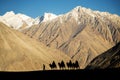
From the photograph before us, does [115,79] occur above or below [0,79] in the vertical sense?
below

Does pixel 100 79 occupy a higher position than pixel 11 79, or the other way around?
pixel 11 79

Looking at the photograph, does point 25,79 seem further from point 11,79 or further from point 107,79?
point 107,79

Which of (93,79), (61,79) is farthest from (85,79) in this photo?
(61,79)

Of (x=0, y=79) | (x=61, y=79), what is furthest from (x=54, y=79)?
(x=0, y=79)

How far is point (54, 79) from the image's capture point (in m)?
38.1

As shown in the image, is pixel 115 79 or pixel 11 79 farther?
pixel 11 79

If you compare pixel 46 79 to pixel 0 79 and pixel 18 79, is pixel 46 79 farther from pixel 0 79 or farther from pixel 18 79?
pixel 0 79

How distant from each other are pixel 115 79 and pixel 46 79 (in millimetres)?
10905

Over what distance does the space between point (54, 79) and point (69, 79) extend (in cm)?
237

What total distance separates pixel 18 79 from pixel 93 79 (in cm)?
1222

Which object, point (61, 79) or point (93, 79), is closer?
point (93, 79)

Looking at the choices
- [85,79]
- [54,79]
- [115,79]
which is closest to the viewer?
[115,79]

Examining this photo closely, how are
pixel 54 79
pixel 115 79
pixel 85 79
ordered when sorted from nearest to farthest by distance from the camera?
pixel 115 79 → pixel 85 79 → pixel 54 79

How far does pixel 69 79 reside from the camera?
123 ft
